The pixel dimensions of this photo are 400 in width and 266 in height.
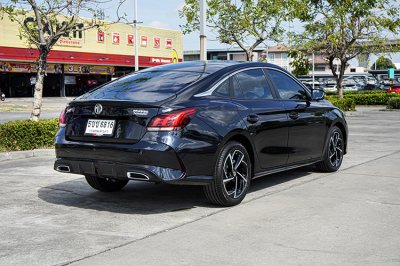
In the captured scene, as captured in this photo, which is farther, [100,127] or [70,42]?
[70,42]

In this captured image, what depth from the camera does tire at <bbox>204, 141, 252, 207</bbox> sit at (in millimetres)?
5715

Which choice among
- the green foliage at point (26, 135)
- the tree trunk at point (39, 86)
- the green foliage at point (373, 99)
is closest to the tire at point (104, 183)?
the green foliage at point (26, 135)

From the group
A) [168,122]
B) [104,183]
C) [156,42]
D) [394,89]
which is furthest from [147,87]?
[156,42]

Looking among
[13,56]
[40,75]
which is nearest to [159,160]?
[40,75]

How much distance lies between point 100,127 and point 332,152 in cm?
398

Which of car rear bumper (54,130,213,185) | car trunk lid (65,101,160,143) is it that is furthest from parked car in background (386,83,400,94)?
car trunk lid (65,101,160,143)

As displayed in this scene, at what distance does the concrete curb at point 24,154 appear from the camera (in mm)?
9834

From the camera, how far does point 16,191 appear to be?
680 centimetres

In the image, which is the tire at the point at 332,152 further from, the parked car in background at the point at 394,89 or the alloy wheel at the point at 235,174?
the parked car in background at the point at 394,89

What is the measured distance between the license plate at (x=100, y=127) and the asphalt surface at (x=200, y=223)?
0.83m

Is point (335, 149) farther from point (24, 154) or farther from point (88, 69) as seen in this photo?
point (88, 69)

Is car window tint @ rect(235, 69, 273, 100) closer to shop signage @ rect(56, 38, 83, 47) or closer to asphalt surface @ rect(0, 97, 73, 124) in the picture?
asphalt surface @ rect(0, 97, 73, 124)

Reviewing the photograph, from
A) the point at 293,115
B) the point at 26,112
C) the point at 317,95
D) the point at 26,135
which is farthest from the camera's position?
the point at 26,112

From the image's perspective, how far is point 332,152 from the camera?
8180mm
